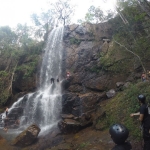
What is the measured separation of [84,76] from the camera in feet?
54.2

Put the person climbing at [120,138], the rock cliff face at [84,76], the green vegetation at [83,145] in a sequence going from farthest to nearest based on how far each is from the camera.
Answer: the rock cliff face at [84,76]
the green vegetation at [83,145]
the person climbing at [120,138]

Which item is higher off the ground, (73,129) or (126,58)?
(126,58)

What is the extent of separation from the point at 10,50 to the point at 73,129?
55.7 feet

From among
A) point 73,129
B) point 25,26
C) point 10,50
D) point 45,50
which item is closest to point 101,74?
point 73,129

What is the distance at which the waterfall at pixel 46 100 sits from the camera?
13477 millimetres

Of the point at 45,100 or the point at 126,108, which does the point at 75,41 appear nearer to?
the point at 45,100

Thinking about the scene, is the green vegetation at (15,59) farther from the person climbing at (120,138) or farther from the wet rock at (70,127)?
the person climbing at (120,138)

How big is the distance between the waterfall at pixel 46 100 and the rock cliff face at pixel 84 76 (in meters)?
0.97

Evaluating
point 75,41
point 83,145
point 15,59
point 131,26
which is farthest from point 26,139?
point 15,59

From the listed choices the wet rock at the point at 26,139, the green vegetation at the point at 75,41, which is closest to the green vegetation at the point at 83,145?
the wet rock at the point at 26,139

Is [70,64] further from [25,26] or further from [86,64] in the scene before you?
[25,26]

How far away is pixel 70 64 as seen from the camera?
18.6 meters

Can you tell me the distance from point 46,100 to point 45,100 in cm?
10

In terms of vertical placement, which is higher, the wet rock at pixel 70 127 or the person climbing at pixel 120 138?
the person climbing at pixel 120 138
